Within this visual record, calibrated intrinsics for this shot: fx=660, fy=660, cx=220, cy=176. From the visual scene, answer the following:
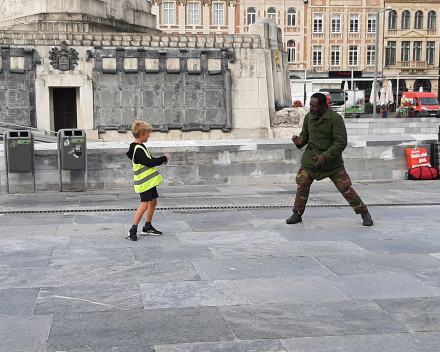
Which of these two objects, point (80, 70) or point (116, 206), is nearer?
point (116, 206)

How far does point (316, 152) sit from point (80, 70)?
11.4 m

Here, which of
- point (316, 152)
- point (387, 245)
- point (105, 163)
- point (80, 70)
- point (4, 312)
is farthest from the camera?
point (80, 70)

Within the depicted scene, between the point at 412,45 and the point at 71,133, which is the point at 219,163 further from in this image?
the point at 412,45

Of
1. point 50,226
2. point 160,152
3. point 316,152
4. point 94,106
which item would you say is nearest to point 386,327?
point 316,152

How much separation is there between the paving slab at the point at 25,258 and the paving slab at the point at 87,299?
95 centimetres

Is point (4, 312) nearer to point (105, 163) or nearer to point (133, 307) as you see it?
point (133, 307)

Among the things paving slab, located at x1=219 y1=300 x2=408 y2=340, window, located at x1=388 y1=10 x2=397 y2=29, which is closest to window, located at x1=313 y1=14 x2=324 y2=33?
window, located at x1=388 y1=10 x2=397 y2=29

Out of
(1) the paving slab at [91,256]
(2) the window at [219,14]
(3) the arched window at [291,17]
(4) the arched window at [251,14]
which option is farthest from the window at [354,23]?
(1) the paving slab at [91,256]

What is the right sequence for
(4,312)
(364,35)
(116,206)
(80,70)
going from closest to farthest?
(4,312) < (116,206) < (80,70) < (364,35)

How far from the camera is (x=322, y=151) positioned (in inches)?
305

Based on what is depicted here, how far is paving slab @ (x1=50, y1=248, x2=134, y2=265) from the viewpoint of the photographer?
6.11 meters

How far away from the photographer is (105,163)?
11.9m

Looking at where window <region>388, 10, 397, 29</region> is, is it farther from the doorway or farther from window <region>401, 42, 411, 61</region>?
the doorway

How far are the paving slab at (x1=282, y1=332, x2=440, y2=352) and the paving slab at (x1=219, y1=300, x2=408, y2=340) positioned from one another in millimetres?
88
